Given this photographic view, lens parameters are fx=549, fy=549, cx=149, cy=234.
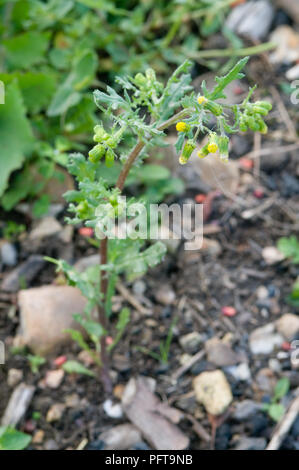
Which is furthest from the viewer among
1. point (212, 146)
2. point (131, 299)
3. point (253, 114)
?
point (131, 299)

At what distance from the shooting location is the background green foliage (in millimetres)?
2705

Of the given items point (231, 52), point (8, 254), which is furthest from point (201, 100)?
point (231, 52)

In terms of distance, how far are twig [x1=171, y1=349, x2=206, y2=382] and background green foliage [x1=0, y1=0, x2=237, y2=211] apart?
0.85 m

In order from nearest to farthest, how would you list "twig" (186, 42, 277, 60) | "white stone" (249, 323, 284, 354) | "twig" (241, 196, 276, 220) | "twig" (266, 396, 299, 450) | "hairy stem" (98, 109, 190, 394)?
"hairy stem" (98, 109, 190, 394) < "twig" (266, 396, 299, 450) < "white stone" (249, 323, 284, 354) < "twig" (241, 196, 276, 220) < "twig" (186, 42, 277, 60)

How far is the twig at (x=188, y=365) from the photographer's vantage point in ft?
7.55

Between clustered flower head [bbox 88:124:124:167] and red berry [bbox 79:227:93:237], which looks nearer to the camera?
clustered flower head [bbox 88:124:124:167]

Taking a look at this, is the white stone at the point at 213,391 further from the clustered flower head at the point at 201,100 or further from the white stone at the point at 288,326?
the clustered flower head at the point at 201,100

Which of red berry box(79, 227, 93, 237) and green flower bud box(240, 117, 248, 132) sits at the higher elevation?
green flower bud box(240, 117, 248, 132)

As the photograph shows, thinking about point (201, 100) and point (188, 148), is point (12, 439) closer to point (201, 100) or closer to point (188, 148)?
point (188, 148)

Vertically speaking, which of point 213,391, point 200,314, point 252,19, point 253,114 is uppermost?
point 252,19

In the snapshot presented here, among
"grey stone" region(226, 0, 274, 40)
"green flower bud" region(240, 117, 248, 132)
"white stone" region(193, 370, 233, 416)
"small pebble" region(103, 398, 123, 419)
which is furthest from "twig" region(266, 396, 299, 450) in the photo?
"grey stone" region(226, 0, 274, 40)

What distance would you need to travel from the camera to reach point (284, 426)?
2117 millimetres

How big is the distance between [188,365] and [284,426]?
452 mm

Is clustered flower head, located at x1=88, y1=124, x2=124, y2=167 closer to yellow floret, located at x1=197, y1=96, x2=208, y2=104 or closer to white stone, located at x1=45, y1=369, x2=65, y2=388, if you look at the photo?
yellow floret, located at x1=197, y1=96, x2=208, y2=104
